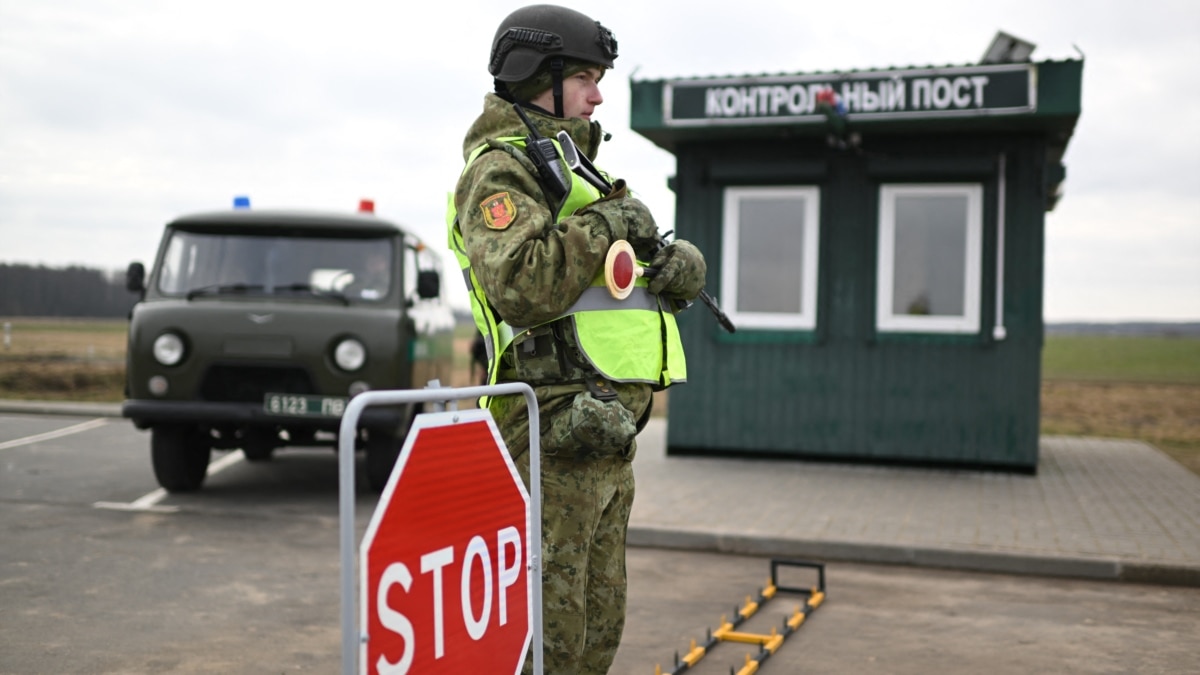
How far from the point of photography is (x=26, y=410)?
14867 millimetres

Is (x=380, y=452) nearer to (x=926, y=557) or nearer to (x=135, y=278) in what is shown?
(x=135, y=278)

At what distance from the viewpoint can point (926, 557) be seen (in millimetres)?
6785

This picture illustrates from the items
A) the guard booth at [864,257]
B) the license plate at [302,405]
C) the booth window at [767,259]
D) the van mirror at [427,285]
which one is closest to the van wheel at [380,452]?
the license plate at [302,405]

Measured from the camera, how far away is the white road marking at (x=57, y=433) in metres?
11.8

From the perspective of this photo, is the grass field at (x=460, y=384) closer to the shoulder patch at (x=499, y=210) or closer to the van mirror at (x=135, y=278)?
the van mirror at (x=135, y=278)

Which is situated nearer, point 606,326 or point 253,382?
point 606,326

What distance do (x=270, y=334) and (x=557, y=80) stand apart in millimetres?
5775

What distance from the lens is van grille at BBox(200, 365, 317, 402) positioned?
27.5 ft

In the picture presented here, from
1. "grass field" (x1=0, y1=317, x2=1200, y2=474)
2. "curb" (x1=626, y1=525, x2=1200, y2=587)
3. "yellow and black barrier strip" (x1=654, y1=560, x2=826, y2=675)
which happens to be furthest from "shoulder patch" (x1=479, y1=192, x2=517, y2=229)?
"grass field" (x1=0, y1=317, x2=1200, y2=474)

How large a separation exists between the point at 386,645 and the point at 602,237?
1194mm

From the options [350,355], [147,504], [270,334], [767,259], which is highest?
[767,259]

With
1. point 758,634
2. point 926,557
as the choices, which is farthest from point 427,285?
point 758,634

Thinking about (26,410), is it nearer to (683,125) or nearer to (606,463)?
(683,125)

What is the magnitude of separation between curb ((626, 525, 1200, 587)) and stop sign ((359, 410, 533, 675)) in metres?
4.45
